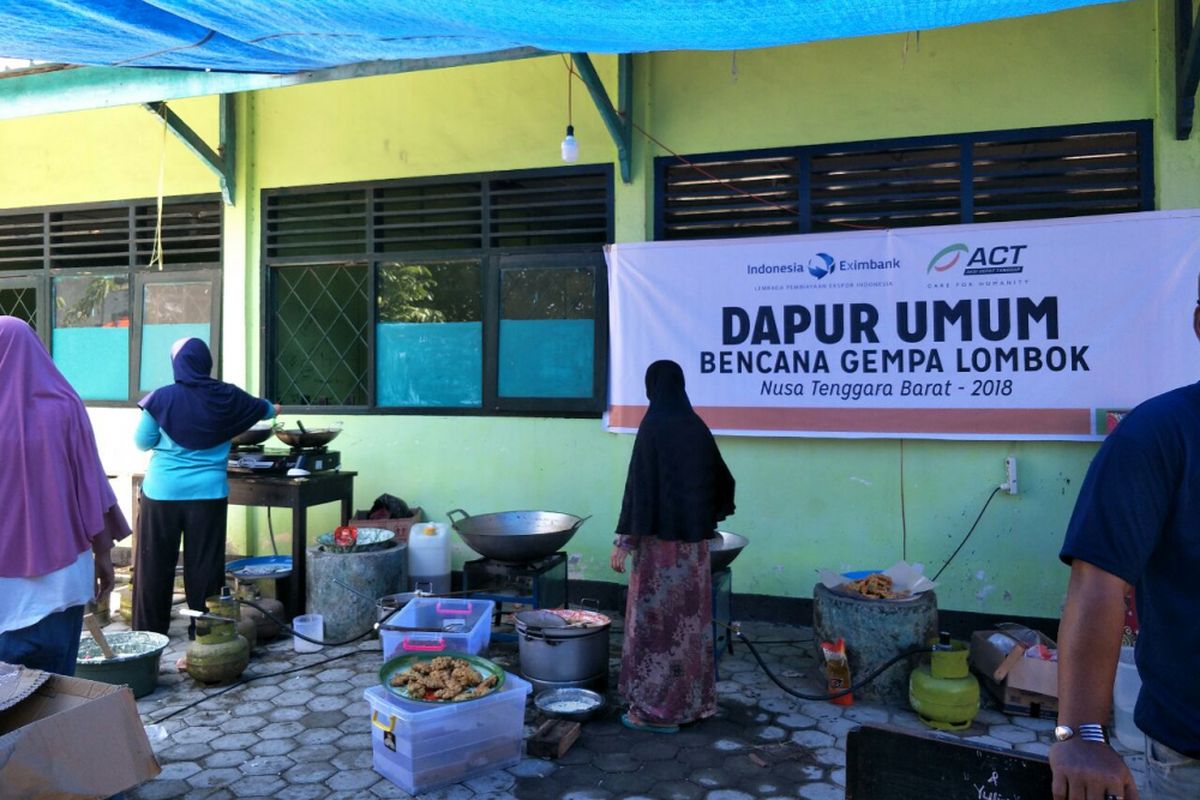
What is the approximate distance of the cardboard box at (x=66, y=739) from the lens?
93.0 inches

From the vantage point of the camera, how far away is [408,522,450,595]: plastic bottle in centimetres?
580

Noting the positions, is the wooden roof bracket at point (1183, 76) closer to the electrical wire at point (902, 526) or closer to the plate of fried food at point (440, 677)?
the electrical wire at point (902, 526)

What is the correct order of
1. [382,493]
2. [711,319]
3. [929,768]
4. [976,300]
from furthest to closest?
[382,493] < [711,319] < [976,300] < [929,768]

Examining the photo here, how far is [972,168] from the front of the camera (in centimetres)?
546

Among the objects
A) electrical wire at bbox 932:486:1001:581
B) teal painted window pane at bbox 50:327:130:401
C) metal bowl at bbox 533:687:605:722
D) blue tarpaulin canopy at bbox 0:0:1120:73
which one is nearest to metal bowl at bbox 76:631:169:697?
metal bowl at bbox 533:687:605:722

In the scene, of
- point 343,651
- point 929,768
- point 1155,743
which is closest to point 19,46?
point 343,651

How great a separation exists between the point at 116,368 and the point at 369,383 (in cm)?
245

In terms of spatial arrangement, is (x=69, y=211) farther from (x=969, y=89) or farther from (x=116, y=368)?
(x=969, y=89)

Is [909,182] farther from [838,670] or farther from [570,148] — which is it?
[838,670]

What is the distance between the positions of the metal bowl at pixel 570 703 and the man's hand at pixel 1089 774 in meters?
2.95

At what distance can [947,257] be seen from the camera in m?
5.34

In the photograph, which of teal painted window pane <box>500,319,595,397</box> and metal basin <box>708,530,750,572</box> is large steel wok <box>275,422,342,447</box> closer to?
teal painted window pane <box>500,319,595,397</box>

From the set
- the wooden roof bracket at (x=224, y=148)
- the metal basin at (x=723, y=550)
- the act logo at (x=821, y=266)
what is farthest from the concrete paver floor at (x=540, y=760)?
the wooden roof bracket at (x=224, y=148)

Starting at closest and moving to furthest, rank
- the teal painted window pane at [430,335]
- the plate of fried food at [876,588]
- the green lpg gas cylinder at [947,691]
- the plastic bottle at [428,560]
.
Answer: the green lpg gas cylinder at [947,691]
the plate of fried food at [876,588]
the plastic bottle at [428,560]
the teal painted window pane at [430,335]
